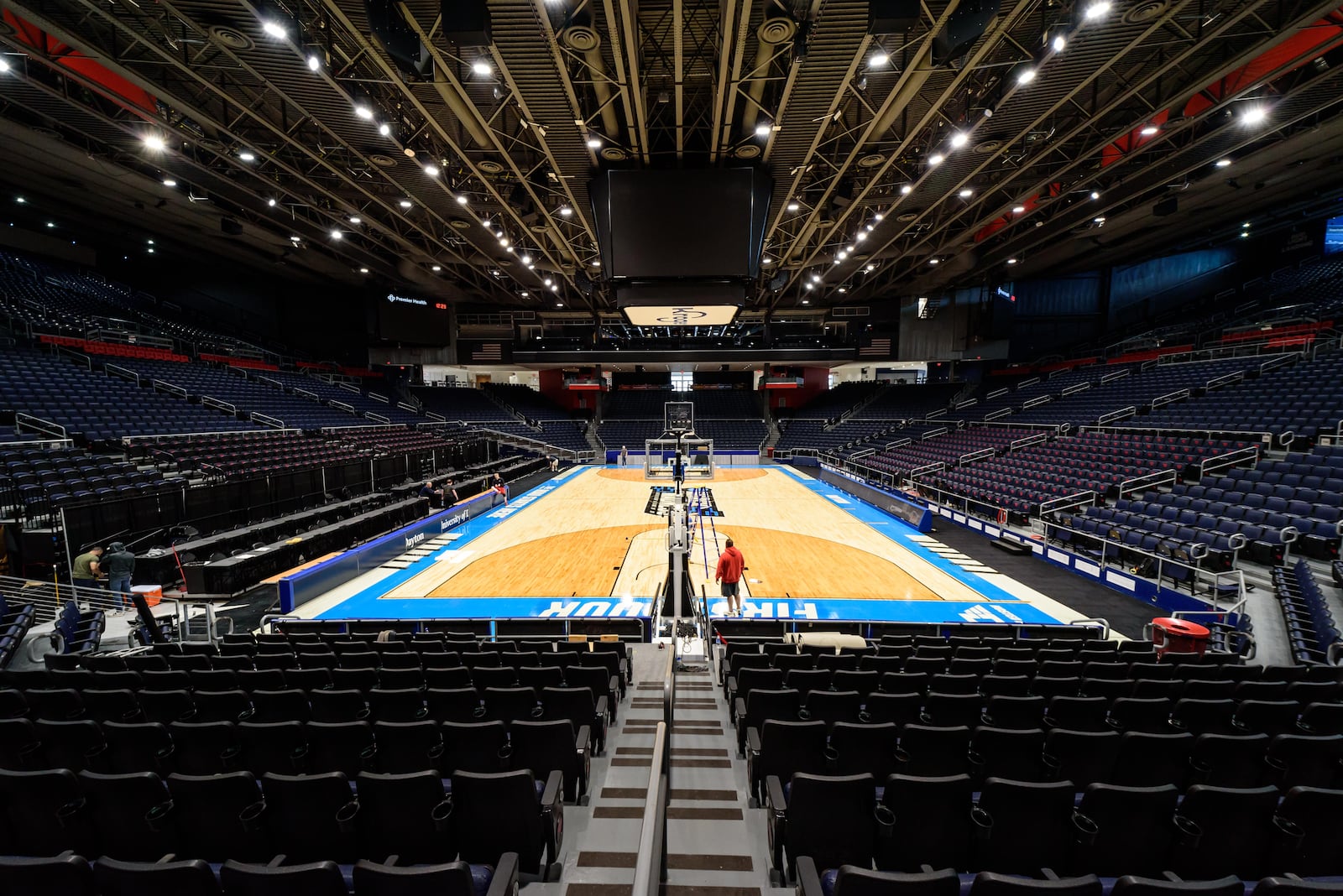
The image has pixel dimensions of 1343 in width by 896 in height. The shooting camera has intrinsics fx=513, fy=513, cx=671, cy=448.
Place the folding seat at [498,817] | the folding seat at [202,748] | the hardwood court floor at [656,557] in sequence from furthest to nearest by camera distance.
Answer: the hardwood court floor at [656,557] → the folding seat at [202,748] → the folding seat at [498,817]

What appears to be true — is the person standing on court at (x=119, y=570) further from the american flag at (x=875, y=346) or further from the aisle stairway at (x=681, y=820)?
the american flag at (x=875, y=346)

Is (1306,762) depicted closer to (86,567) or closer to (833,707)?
(833,707)

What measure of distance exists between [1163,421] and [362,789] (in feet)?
69.1

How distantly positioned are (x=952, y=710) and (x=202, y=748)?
15.4 ft

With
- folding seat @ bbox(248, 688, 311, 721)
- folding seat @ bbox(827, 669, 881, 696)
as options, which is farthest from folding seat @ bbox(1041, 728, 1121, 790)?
folding seat @ bbox(248, 688, 311, 721)

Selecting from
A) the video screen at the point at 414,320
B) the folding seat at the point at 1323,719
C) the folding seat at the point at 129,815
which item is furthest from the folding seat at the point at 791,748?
the video screen at the point at 414,320

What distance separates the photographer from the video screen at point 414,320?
85.6 feet

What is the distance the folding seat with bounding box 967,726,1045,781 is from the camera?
2.93 metres

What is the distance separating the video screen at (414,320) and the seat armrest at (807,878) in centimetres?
2936

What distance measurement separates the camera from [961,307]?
27.5 meters

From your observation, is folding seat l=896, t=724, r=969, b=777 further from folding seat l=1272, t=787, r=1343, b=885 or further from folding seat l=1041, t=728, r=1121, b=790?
folding seat l=1272, t=787, r=1343, b=885

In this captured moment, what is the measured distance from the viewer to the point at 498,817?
2.40m

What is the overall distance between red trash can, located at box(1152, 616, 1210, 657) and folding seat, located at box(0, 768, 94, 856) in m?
9.13

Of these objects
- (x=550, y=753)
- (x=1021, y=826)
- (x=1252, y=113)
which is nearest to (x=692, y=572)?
(x=550, y=753)
